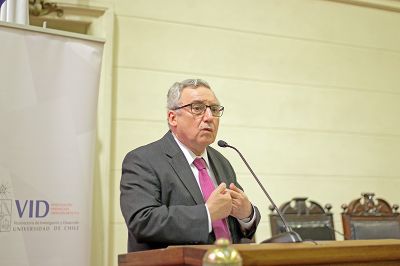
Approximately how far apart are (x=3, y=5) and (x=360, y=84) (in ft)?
9.23

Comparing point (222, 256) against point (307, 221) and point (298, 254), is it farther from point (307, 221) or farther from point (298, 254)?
point (307, 221)

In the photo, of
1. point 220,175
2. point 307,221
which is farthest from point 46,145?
point 307,221

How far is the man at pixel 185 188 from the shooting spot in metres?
1.93

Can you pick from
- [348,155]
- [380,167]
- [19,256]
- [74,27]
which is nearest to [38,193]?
[19,256]

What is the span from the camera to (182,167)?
2.21 m

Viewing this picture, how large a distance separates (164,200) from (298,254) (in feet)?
2.74

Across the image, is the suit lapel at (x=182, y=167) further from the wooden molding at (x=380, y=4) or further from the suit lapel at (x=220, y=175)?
the wooden molding at (x=380, y=4)

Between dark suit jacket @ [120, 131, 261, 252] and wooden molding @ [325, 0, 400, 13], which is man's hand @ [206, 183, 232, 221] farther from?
wooden molding @ [325, 0, 400, 13]

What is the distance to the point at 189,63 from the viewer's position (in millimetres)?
3727

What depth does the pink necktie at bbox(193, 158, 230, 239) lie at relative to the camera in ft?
6.92

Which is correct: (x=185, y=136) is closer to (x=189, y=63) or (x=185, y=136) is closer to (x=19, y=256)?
(x=19, y=256)

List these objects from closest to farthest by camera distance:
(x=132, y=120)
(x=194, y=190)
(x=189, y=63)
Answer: (x=194, y=190), (x=132, y=120), (x=189, y=63)

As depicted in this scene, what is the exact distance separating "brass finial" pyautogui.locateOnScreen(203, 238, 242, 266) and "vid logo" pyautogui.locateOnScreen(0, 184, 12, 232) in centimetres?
142

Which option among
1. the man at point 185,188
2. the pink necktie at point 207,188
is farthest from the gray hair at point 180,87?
the pink necktie at point 207,188
